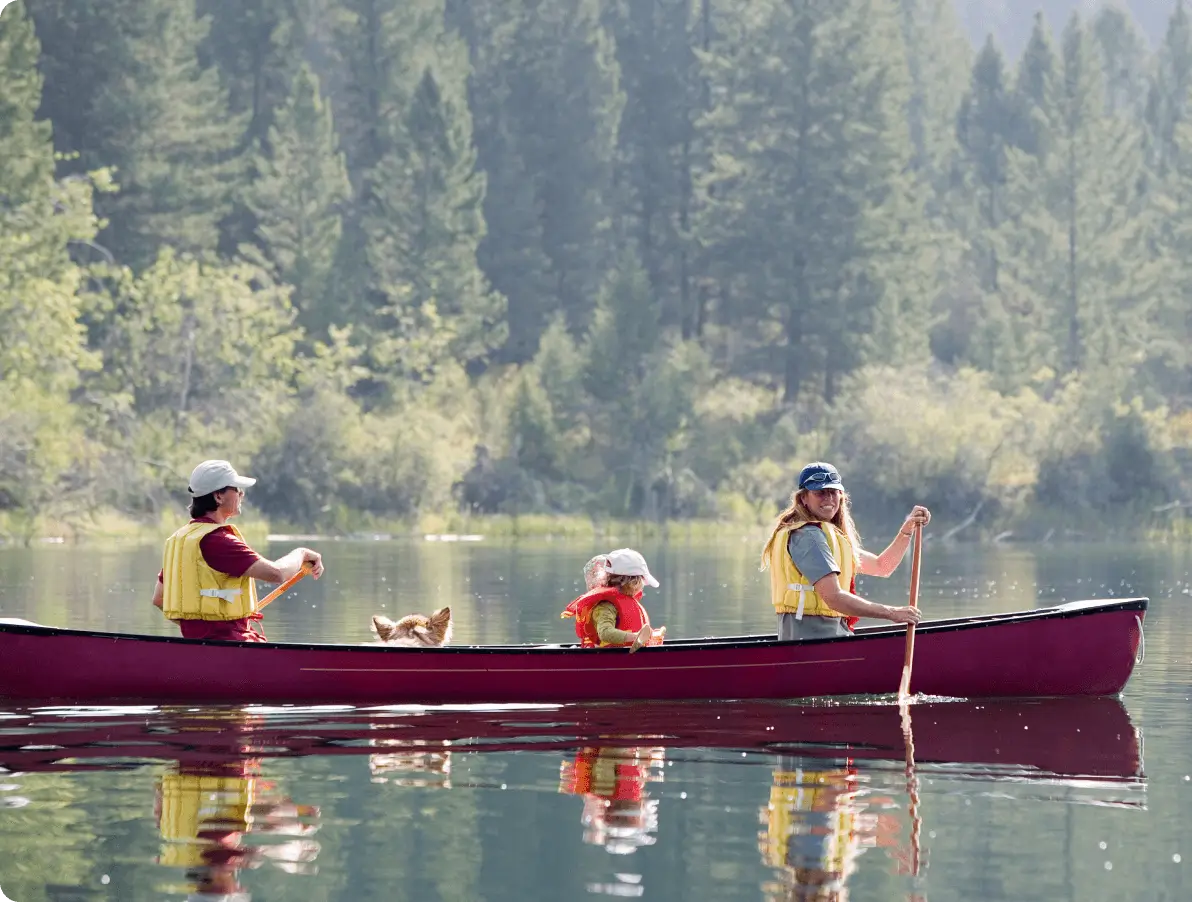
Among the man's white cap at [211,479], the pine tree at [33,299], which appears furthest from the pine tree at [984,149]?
the man's white cap at [211,479]

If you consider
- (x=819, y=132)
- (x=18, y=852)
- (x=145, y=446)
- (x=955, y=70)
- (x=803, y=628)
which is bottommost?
(x=18, y=852)

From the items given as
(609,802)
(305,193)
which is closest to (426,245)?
(305,193)

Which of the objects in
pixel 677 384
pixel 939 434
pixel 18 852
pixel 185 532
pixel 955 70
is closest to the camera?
pixel 18 852

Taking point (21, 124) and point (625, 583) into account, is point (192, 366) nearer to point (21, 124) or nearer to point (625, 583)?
point (21, 124)

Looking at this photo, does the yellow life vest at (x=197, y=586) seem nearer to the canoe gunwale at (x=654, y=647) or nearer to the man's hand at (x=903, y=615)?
the canoe gunwale at (x=654, y=647)

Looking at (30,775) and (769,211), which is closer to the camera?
(30,775)

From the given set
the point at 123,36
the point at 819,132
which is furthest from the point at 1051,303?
the point at 123,36

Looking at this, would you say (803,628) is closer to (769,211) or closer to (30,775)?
(30,775)

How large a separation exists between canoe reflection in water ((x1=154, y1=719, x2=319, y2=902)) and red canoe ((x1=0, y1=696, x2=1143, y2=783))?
70 centimetres

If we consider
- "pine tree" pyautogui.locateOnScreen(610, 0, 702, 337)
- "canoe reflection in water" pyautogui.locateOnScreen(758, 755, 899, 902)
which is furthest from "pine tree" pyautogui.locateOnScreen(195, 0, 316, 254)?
"canoe reflection in water" pyautogui.locateOnScreen(758, 755, 899, 902)

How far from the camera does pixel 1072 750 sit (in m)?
13.4

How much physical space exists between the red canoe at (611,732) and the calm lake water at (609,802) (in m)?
0.03

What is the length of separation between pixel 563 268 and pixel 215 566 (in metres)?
59.7

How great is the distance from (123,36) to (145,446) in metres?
16.1
